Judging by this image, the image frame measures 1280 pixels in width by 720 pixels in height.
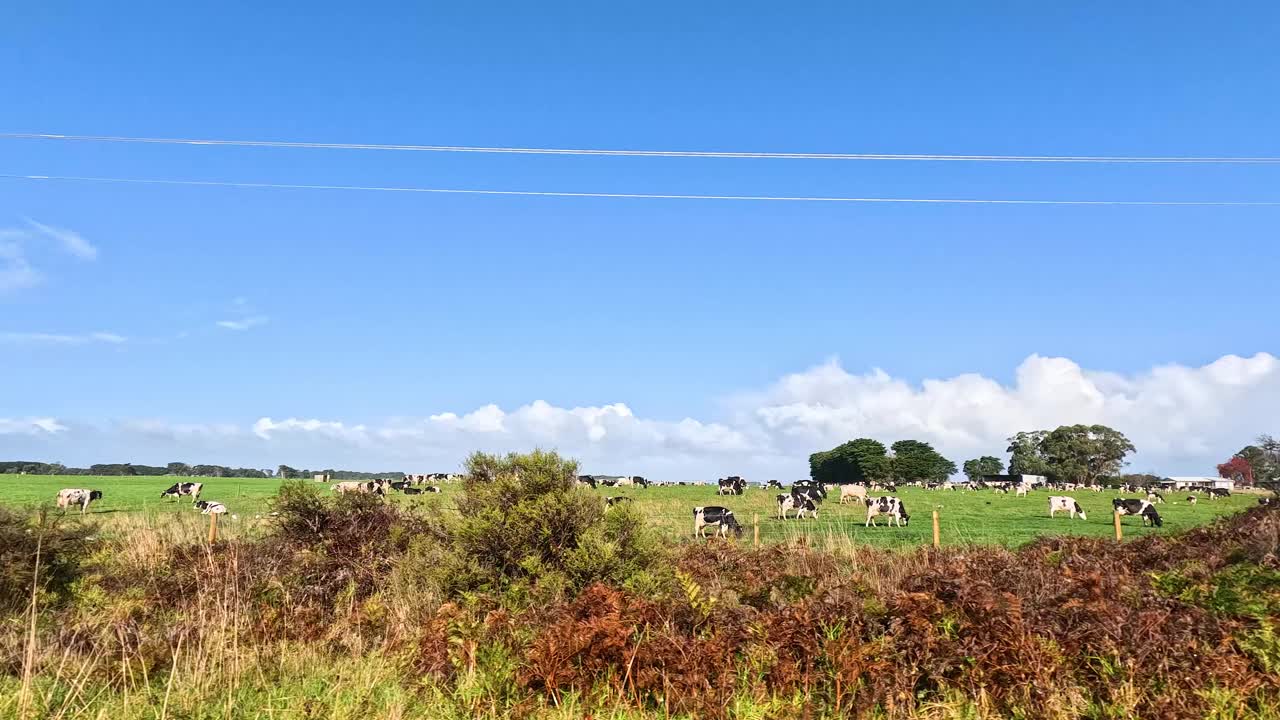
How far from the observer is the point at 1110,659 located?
298 inches

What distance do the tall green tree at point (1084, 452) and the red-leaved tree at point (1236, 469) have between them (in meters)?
32.4

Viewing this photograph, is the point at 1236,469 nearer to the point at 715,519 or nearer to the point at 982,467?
the point at 982,467

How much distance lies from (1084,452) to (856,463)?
38.4 meters

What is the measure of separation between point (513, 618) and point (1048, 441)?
524 ft

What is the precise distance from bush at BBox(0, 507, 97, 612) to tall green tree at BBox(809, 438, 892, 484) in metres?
137

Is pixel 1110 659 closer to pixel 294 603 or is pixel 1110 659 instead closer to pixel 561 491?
pixel 561 491

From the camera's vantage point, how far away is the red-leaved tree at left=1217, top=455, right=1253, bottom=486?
15788cm

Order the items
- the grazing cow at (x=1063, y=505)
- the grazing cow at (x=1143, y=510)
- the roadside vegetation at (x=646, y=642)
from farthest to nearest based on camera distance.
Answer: the grazing cow at (x=1063, y=505) < the grazing cow at (x=1143, y=510) < the roadside vegetation at (x=646, y=642)

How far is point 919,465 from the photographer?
152 metres

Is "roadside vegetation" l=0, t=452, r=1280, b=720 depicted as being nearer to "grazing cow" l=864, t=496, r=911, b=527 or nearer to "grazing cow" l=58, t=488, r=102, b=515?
"grazing cow" l=864, t=496, r=911, b=527

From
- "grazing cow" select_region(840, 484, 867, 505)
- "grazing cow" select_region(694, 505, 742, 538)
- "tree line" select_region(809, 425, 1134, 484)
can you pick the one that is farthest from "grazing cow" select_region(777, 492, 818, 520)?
"tree line" select_region(809, 425, 1134, 484)

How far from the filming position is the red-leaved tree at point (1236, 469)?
518 ft

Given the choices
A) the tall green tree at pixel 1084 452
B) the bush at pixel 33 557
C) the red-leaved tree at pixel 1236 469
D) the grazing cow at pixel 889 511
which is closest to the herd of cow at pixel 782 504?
the grazing cow at pixel 889 511

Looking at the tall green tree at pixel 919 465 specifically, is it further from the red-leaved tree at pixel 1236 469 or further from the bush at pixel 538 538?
the bush at pixel 538 538
